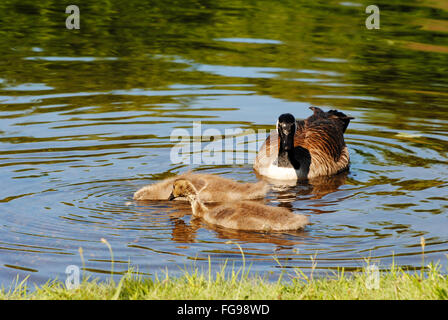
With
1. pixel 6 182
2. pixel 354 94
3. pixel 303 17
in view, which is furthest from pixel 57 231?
pixel 303 17

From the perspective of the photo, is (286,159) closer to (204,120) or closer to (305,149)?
(305,149)

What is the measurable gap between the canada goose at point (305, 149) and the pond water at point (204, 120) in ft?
0.95

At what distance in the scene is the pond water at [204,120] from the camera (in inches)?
301

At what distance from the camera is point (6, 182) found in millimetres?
9648

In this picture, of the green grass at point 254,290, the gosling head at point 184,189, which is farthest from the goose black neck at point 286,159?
the green grass at point 254,290

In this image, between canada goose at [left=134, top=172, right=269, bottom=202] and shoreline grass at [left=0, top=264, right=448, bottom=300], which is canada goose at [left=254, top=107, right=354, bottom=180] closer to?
canada goose at [left=134, top=172, right=269, bottom=202]

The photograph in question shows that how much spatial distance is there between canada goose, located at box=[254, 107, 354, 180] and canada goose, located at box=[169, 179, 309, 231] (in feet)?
7.60

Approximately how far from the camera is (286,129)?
10.7m

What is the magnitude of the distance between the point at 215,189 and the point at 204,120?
3.73m

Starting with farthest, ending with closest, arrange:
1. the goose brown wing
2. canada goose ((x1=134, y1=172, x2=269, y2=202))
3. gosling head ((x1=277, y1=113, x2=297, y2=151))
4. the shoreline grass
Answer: the goose brown wing < gosling head ((x1=277, y1=113, x2=297, y2=151)) < canada goose ((x1=134, y1=172, x2=269, y2=202)) < the shoreline grass

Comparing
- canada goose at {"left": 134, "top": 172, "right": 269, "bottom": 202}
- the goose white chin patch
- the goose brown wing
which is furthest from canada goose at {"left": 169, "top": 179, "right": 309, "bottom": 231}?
the goose brown wing

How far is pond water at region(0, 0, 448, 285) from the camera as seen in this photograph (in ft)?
25.1

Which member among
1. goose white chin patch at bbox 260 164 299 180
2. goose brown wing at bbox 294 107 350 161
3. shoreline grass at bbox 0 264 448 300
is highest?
goose brown wing at bbox 294 107 350 161

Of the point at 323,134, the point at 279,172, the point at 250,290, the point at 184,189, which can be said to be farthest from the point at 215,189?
the point at 250,290
